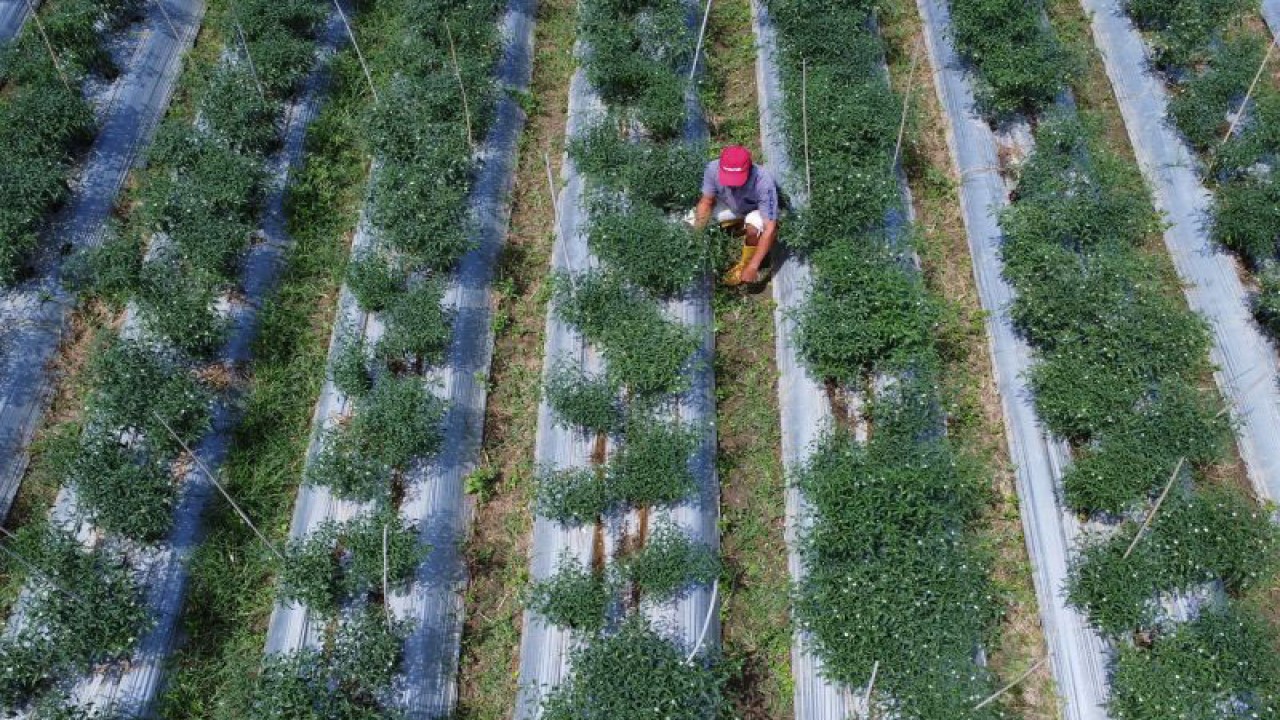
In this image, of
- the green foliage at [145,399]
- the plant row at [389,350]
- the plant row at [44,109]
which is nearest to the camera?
the plant row at [389,350]

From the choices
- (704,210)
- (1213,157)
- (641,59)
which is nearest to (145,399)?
(704,210)

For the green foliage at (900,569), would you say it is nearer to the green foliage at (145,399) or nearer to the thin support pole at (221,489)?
the thin support pole at (221,489)

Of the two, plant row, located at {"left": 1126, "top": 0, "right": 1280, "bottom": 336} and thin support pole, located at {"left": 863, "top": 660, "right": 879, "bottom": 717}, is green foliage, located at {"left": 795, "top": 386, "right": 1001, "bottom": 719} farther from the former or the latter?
plant row, located at {"left": 1126, "top": 0, "right": 1280, "bottom": 336}

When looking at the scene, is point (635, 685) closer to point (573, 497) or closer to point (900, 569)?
point (573, 497)

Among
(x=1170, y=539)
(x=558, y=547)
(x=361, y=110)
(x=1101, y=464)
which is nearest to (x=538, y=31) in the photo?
(x=361, y=110)

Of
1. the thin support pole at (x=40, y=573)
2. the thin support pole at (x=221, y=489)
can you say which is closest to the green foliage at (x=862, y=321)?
the thin support pole at (x=221, y=489)

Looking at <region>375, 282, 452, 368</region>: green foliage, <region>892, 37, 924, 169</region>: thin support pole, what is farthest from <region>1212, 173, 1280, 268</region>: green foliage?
<region>375, 282, 452, 368</region>: green foliage

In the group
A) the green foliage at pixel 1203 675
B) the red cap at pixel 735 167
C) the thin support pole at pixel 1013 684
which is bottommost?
the thin support pole at pixel 1013 684
